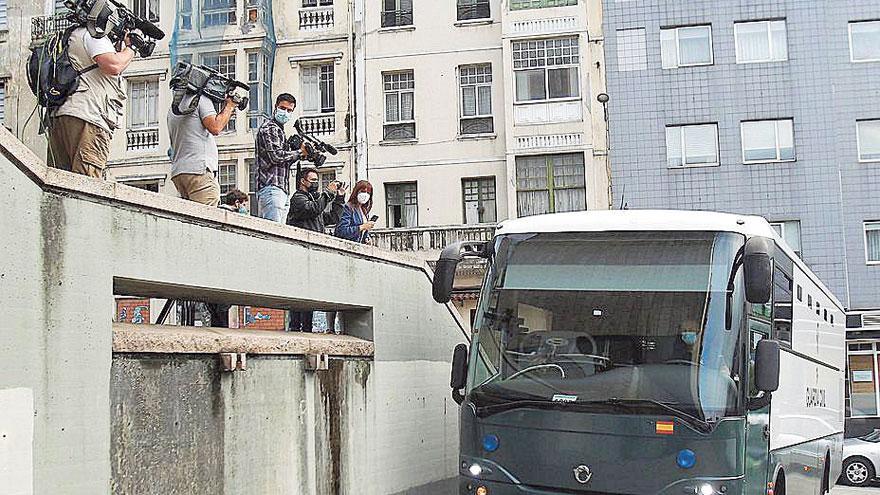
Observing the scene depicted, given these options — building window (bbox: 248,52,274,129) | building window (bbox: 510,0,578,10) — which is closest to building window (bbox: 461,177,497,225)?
building window (bbox: 510,0,578,10)

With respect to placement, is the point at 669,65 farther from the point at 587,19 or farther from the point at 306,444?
the point at 306,444

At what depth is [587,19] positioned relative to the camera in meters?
31.4

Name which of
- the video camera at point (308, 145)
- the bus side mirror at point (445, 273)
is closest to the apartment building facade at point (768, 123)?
the video camera at point (308, 145)

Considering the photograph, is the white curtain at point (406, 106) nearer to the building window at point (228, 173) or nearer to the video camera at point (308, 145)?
the building window at point (228, 173)

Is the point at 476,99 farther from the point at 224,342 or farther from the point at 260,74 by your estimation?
the point at 224,342

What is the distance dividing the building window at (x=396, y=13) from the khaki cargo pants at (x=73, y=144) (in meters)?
25.5

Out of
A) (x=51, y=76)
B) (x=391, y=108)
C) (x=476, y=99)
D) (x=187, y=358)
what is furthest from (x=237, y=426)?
(x=391, y=108)

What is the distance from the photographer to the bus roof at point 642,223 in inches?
380

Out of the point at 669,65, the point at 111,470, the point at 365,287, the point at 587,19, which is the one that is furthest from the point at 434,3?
the point at 111,470

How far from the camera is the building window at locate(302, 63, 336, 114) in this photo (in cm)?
3278

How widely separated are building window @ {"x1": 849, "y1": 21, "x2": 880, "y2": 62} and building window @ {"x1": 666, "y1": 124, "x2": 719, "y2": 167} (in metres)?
4.52

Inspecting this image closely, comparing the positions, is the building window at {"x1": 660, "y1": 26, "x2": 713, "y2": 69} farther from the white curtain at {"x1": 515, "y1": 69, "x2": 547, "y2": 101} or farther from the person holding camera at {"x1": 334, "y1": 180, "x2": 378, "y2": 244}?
the person holding camera at {"x1": 334, "y1": 180, "x2": 378, "y2": 244}

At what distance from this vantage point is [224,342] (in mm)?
9000

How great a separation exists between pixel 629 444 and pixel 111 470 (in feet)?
13.0
